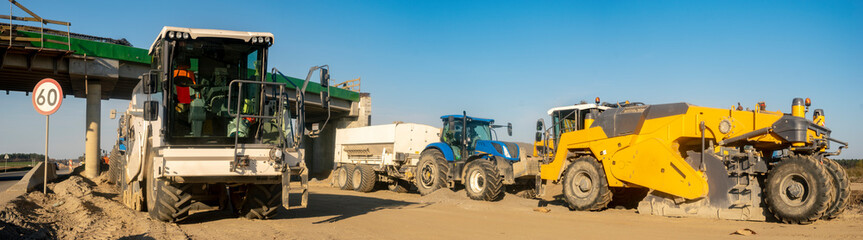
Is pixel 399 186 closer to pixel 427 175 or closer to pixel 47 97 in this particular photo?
pixel 427 175

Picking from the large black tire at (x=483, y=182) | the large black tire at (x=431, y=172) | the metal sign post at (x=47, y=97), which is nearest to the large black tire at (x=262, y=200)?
the metal sign post at (x=47, y=97)

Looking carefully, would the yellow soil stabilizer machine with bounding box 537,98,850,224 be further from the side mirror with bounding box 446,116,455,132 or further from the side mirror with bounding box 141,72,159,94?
the side mirror with bounding box 141,72,159,94

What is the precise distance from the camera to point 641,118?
11.5 metres

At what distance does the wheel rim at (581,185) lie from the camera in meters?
12.5

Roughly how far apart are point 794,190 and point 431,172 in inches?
401

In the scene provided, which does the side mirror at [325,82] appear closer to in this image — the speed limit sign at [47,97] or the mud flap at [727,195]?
the speed limit sign at [47,97]

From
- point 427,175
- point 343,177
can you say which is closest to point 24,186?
point 427,175

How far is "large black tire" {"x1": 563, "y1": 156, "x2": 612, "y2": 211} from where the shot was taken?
12141 mm

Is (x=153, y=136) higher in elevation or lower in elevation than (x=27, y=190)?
higher

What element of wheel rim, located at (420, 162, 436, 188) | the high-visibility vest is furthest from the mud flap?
wheel rim, located at (420, 162, 436, 188)

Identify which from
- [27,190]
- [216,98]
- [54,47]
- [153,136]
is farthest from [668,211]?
[54,47]

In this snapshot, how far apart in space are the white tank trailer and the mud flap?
10494 millimetres

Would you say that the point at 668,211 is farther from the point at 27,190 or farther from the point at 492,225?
the point at 27,190

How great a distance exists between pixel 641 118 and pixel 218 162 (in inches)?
288
